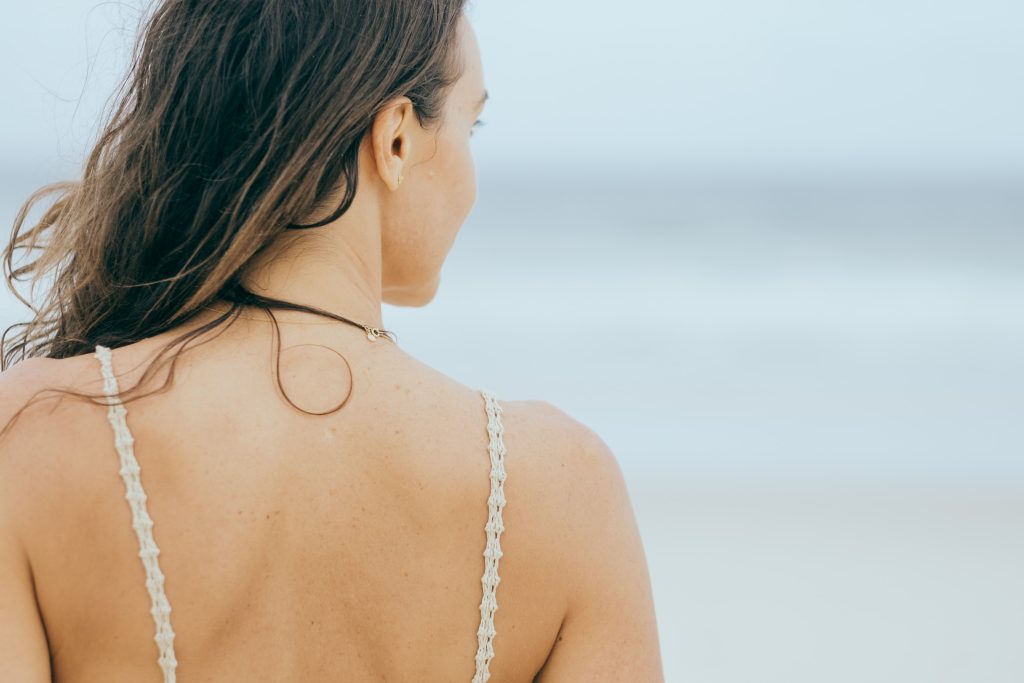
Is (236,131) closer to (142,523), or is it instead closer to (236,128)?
(236,128)

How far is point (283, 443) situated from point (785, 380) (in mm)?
6076

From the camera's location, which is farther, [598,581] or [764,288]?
[764,288]

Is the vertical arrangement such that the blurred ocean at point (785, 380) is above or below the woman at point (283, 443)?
below

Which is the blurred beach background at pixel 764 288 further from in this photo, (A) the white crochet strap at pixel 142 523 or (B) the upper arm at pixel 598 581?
(A) the white crochet strap at pixel 142 523

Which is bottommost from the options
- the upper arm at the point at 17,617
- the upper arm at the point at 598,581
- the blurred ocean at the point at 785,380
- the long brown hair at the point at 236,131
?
the blurred ocean at the point at 785,380

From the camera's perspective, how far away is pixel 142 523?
1.10m

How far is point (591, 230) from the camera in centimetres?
1061

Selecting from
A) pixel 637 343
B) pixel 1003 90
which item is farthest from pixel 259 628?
pixel 1003 90

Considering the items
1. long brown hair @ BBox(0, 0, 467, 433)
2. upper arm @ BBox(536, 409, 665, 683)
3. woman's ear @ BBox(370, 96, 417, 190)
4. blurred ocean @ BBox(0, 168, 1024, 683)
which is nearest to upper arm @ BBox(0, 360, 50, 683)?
long brown hair @ BBox(0, 0, 467, 433)

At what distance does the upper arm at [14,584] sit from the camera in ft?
3.51

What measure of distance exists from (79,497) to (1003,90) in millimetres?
14131

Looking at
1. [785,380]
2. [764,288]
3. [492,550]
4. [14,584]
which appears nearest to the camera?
[14,584]

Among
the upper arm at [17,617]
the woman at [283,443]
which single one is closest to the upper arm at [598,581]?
the woman at [283,443]

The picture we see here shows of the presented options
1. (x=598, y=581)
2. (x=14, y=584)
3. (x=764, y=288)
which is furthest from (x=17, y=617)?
(x=764, y=288)
